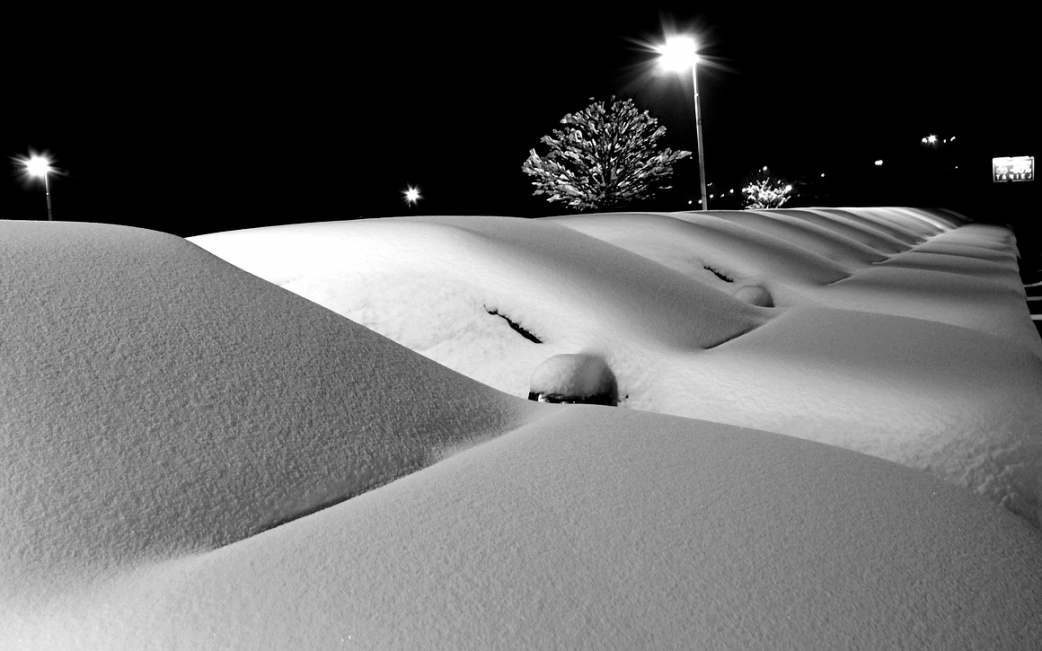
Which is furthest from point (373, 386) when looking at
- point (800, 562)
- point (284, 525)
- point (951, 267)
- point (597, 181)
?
point (597, 181)

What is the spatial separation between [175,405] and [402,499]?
484mm

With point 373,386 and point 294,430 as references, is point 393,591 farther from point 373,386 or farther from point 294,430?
point 373,386

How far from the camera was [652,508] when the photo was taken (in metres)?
1.60

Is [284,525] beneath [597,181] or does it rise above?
beneath

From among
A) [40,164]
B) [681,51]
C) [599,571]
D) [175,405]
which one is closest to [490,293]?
[175,405]

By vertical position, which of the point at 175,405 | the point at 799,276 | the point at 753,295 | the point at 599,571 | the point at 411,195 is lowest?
the point at 599,571

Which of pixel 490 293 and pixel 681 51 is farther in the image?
pixel 681 51

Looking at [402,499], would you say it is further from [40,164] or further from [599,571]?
[40,164]

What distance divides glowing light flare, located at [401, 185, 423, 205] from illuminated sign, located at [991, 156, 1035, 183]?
59921 millimetres

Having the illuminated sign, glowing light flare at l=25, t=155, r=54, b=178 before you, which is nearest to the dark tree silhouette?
glowing light flare at l=25, t=155, r=54, b=178

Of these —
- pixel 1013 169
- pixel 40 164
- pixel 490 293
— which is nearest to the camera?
pixel 490 293

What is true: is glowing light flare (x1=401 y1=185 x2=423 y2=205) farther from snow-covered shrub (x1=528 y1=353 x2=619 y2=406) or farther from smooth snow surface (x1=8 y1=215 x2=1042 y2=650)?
smooth snow surface (x1=8 y1=215 x2=1042 y2=650)

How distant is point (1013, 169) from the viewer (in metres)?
72.4

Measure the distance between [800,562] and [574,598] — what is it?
0.41 metres
